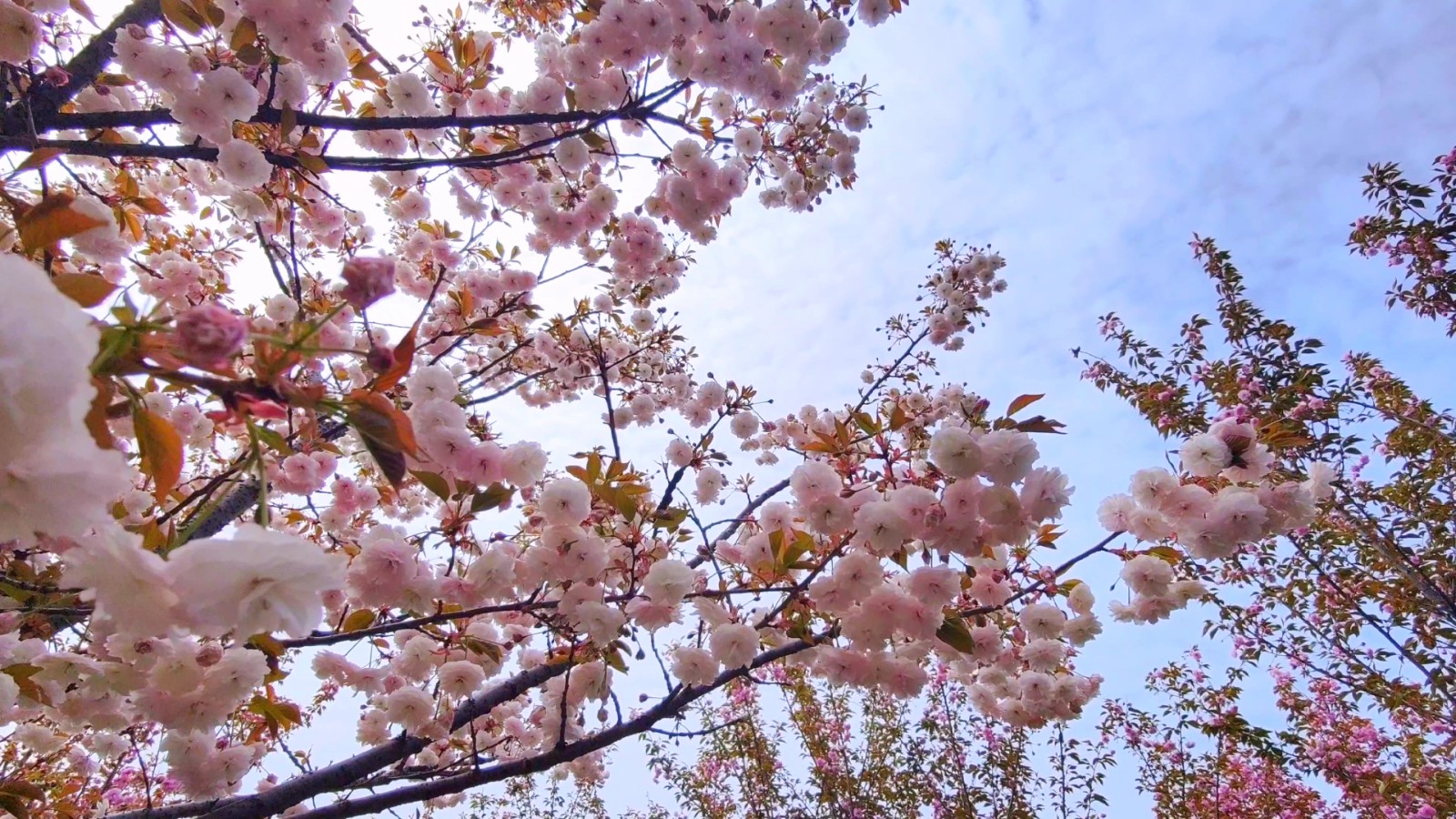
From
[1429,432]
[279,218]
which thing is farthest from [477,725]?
[1429,432]

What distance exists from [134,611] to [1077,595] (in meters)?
2.31

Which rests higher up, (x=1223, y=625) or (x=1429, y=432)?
(x=1429, y=432)

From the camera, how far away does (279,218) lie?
2836 millimetres

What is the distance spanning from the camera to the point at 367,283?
83cm

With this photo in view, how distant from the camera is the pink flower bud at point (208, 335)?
57 centimetres

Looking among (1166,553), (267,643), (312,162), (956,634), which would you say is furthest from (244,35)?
(1166,553)

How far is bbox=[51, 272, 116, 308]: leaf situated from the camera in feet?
2.27

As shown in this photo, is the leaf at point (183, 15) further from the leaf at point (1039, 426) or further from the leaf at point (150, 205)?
the leaf at point (1039, 426)

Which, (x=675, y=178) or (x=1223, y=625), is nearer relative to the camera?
(x=675, y=178)

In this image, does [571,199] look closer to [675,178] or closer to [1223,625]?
[675,178]

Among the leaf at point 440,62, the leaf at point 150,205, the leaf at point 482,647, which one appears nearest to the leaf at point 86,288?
the leaf at point 482,647

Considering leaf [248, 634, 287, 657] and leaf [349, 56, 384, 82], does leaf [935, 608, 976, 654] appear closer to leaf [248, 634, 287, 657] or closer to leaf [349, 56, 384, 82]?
leaf [248, 634, 287, 657]

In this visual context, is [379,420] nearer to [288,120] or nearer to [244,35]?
[288,120]

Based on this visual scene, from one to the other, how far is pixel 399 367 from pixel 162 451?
265 millimetres
